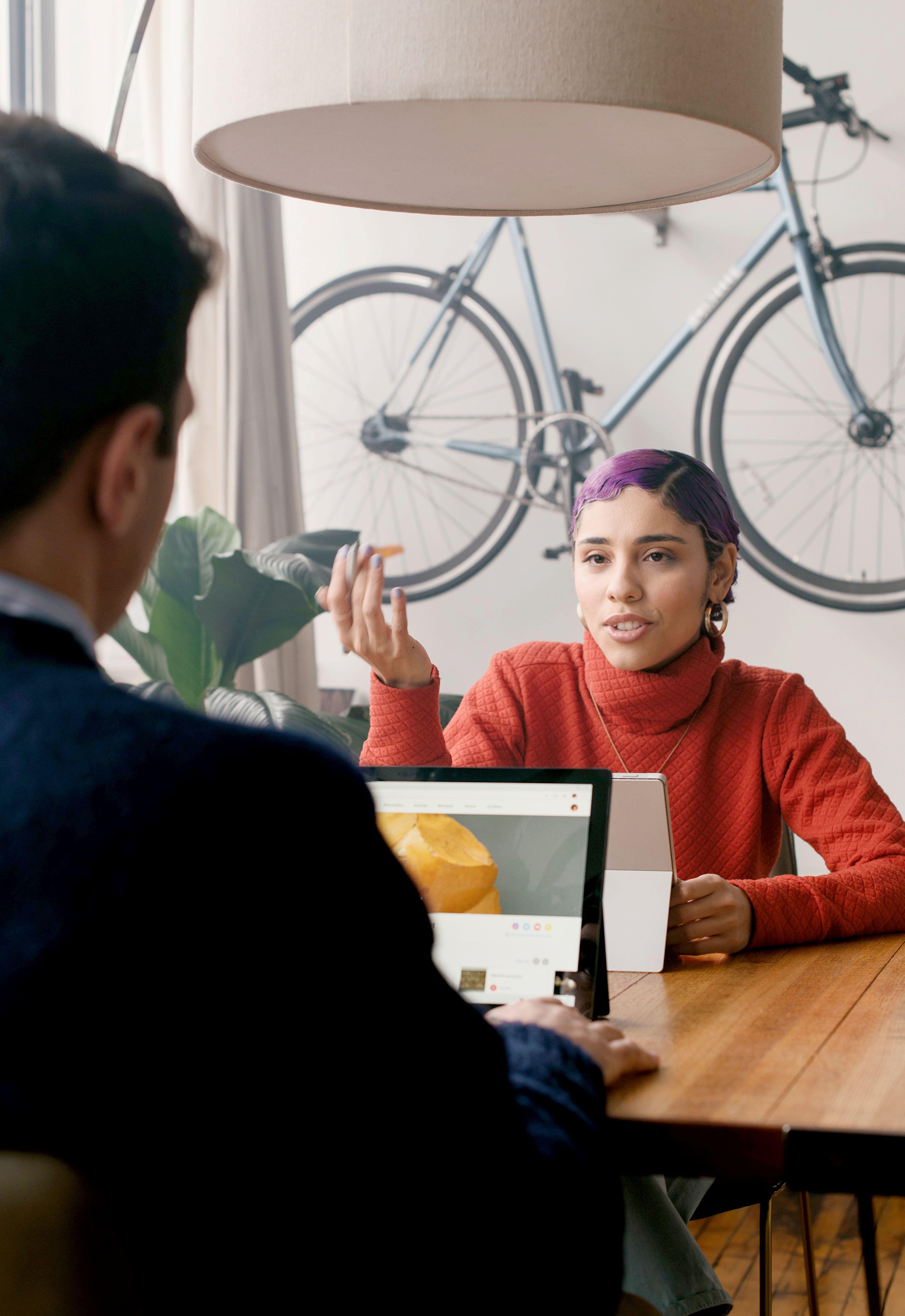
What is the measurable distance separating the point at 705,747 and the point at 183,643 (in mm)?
1335

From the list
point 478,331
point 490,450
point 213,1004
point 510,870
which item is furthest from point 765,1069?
point 478,331

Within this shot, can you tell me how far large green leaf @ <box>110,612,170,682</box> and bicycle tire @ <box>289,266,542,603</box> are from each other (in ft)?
3.14

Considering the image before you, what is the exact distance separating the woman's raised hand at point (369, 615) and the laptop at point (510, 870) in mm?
224

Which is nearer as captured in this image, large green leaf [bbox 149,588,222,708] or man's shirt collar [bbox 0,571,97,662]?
man's shirt collar [bbox 0,571,97,662]

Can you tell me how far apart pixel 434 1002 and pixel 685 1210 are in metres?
0.89

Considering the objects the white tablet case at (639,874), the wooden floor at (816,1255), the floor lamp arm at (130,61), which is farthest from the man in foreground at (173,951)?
the wooden floor at (816,1255)

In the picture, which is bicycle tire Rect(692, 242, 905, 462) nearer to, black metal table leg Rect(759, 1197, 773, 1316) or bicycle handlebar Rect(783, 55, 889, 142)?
bicycle handlebar Rect(783, 55, 889, 142)

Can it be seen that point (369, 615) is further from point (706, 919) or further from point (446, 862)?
point (706, 919)

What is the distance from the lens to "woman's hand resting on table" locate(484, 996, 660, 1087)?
2.43 ft

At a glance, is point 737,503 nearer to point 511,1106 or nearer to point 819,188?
point 819,188

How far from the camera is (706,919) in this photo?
44.1 inches

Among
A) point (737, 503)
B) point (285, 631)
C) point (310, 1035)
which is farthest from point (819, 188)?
point (310, 1035)

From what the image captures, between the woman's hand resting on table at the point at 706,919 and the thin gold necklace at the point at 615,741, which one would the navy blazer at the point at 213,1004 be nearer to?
the woman's hand resting on table at the point at 706,919

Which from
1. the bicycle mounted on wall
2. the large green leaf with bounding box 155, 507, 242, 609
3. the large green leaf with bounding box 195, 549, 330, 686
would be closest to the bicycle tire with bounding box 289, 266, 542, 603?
the bicycle mounted on wall
